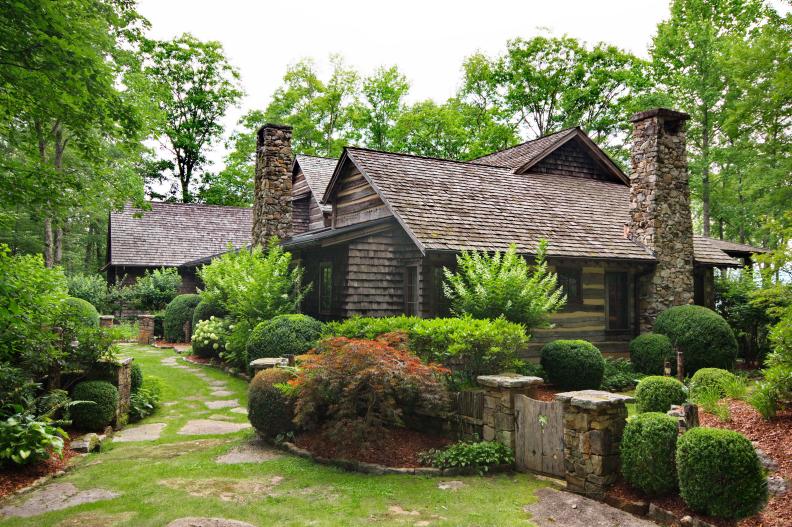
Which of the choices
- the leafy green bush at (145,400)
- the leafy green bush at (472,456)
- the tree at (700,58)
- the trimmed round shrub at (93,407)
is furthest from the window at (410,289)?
→ the tree at (700,58)

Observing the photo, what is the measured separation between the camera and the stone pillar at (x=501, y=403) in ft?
24.2

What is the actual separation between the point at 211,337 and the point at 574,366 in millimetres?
10860

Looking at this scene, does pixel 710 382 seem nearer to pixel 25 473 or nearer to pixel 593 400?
pixel 593 400

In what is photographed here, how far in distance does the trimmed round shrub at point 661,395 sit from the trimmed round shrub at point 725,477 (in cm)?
227

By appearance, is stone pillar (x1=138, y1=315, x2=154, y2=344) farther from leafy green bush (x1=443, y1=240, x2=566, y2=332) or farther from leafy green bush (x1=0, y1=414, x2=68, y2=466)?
leafy green bush (x1=0, y1=414, x2=68, y2=466)

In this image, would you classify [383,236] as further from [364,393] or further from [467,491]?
[467,491]

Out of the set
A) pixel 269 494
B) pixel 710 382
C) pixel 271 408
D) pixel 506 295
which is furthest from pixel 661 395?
pixel 271 408

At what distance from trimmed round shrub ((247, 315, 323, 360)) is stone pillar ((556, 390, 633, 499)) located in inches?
264

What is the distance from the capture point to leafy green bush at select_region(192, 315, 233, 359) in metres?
16.2

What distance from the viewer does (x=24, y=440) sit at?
669cm

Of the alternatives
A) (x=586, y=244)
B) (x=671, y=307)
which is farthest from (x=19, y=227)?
(x=671, y=307)

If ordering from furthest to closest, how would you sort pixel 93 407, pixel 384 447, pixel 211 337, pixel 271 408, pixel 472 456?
1. pixel 211 337
2. pixel 93 407
3. pixel 271 408
4. pixel 384 447
5. pixel 472 456

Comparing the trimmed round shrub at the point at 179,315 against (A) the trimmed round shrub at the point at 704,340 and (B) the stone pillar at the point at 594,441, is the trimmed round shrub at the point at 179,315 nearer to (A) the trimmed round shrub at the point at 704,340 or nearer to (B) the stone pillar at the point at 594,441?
(A) the trimmed round shrub at the point at 704,340

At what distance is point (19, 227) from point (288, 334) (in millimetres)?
30960
